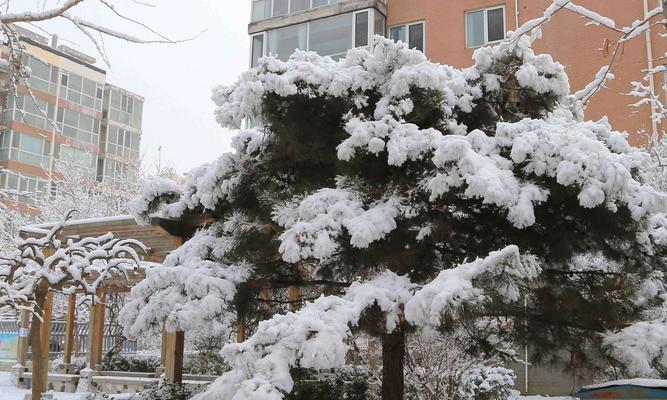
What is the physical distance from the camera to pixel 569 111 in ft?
24.2

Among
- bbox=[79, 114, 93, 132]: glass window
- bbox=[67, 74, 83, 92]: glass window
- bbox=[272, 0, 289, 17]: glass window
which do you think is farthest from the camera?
bbox=[79, 114, 93, 132]: glass window

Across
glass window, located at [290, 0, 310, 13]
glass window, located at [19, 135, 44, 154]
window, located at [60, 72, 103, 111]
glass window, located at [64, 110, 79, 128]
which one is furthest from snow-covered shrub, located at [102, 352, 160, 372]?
window, located at [60, 72, 103, 111]

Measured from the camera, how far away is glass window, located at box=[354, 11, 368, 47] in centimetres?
1978

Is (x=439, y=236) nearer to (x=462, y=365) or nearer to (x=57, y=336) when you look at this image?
(x=462, y=365)

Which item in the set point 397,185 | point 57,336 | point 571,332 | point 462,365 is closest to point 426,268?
point 397,185

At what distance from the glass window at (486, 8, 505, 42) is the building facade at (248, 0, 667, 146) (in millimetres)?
29

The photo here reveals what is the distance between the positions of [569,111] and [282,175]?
3.21 m

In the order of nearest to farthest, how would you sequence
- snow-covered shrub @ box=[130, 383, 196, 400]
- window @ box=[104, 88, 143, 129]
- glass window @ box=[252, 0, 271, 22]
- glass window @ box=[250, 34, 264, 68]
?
1. snow-covered shrub @ box=[130, 383, 196, 400]
2. glass window @ box=[250, 34, 264, 68]
3. glass window @ box=[252, 0, 271, 22]
4. window @ box=[104, 88, 143, 129]

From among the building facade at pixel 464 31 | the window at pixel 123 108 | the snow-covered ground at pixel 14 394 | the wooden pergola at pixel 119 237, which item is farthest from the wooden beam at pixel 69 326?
the window at pixel 123 108

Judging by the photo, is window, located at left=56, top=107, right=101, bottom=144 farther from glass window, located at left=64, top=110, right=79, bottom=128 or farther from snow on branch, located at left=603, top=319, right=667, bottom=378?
snow on branch, located at left=603, top=319, right=667, bottom=378

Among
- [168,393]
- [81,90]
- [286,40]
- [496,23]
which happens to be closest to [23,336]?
[168,393]

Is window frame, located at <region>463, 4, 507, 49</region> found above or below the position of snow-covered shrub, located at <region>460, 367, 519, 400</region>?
above

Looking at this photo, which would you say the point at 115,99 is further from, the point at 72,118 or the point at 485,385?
the point at 485,385

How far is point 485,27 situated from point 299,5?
18.7 feet
